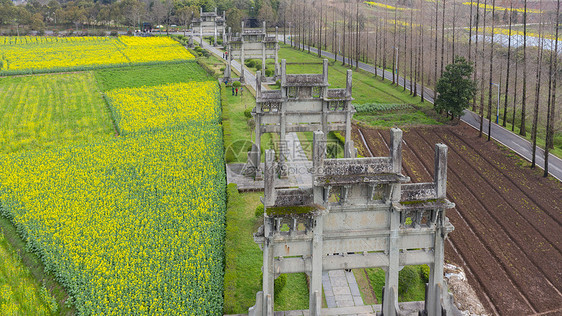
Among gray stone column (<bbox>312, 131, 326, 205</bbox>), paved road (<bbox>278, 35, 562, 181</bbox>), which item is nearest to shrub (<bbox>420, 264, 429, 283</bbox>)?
gray stone column (<bbox>312, 131, 326, 205</bbox>)

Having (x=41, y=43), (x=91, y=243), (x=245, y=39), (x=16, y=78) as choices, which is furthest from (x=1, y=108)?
(x=41, y=43)

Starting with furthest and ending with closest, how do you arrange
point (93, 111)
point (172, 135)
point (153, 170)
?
1. point (93, 111)
2. point (172, 135)
3. point (153, 170)

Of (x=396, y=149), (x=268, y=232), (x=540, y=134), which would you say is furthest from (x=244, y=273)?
(x=540, y=134)

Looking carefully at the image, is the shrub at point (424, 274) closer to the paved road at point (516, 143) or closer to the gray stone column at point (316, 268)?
the gray stone column at point (316, 268)

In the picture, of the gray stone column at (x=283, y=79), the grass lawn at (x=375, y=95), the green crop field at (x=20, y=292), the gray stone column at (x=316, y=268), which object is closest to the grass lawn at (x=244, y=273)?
the gray stone column at (x=316, y=268)

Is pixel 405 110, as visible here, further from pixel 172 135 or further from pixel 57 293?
pixel 57 293

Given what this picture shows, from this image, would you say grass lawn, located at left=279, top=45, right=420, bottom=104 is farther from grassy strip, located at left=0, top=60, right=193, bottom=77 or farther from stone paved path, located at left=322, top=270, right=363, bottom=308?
stone paved path, located at left=322, top=270, right=363, bottom=308
